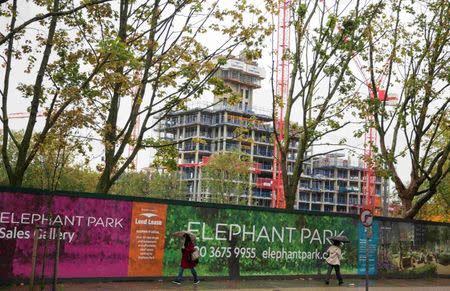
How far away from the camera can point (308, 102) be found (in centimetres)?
2353

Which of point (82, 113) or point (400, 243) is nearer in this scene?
point (82, 113)

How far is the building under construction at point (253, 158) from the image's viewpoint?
121 meters

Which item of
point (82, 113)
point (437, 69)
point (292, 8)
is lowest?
point (82, 113)

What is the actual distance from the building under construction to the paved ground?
288ft

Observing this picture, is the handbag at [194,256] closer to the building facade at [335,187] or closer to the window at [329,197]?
the building facade at [335,187]

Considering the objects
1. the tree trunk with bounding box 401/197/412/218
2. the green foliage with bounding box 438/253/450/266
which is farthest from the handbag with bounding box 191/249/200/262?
the tree trunk with bounding box 401/197/412/218

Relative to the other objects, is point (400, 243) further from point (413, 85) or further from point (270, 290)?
point (270, 290)

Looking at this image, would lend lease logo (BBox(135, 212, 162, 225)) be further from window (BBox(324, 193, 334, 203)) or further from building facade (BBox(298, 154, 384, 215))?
window (BBox(324, 193, 334, 203))

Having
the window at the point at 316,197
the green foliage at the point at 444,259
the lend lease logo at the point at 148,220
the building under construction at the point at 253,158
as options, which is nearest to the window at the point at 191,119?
the building under construction at the point at 253,158

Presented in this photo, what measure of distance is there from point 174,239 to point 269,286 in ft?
10.5

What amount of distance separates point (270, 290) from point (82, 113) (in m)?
7.27

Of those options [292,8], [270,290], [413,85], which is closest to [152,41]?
[292,8]

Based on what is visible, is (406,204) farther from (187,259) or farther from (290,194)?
(187,259)

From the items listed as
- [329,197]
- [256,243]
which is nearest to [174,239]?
[256,243]
